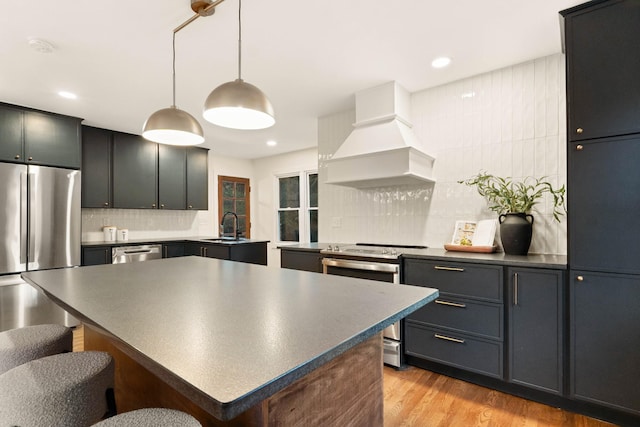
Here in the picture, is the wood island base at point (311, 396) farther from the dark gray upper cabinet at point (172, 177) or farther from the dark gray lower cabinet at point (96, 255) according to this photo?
the dark gray upper cabinet at point (172, 177)

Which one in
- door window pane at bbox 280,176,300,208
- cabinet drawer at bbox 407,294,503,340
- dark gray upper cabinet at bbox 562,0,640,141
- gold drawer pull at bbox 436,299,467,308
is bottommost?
cabinet drawer at bbox 407,294,503,340

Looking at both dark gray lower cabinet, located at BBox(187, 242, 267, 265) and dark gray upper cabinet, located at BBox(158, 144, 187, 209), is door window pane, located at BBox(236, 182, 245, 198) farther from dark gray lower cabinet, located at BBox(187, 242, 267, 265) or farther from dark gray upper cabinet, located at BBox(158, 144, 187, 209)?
dark gray lower cabinet, located at BBox(187, 242, 267, 265)

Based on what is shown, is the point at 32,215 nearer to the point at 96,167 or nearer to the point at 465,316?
the point at 96,167

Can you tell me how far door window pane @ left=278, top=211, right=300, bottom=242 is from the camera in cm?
586

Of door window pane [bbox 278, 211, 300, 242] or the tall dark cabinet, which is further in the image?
door window pane [bbox 278, 211, 300, 242]

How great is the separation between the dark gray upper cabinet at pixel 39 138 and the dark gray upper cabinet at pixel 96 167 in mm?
277

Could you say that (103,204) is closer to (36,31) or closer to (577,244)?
(36,31)

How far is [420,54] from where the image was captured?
2.48m

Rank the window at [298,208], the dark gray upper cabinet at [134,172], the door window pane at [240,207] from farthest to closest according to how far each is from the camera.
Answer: the door window pane at [240,207]
the window at [298,208]
the dark gray upper cabinet at [134,172]

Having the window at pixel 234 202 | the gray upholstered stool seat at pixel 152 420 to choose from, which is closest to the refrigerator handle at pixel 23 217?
the window at pixel 234 202

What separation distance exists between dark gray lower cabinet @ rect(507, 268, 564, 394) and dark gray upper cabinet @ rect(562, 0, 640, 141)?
88cm

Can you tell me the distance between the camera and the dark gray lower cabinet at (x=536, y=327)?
1980 millimetres

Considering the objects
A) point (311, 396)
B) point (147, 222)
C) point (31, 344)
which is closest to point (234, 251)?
point (147, 222)

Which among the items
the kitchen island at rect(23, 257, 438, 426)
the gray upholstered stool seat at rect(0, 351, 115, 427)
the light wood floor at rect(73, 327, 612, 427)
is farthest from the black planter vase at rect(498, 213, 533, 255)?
the gray upholstered stool seat at rect(0, 351, 115, 427)
